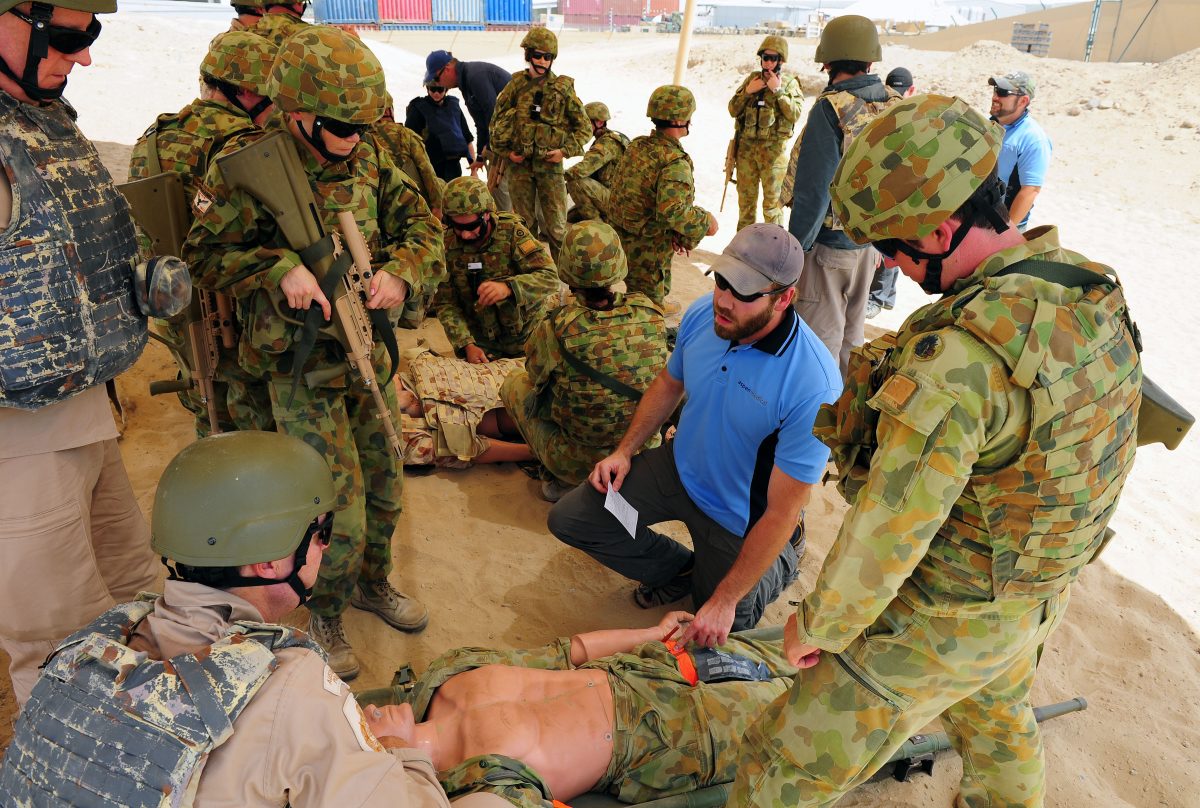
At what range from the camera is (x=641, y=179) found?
6.23 metres

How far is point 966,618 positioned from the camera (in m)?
2.06

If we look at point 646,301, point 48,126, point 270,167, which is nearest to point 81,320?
point 48,126

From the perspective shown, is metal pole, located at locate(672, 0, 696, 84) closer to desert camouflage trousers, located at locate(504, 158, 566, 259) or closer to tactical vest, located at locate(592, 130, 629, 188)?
tactical vest, located at locate(592, 130, 629, 188)

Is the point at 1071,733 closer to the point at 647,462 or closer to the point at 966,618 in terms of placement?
the point at 966,618

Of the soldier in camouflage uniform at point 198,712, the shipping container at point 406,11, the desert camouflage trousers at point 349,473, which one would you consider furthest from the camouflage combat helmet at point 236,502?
the shipping container at point 406,11

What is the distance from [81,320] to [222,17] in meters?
22.8

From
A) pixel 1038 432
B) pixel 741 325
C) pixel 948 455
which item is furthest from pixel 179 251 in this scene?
pixel 1038 432

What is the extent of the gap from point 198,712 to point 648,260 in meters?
5.44

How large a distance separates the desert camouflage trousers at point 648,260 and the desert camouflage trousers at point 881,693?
14.8 feet

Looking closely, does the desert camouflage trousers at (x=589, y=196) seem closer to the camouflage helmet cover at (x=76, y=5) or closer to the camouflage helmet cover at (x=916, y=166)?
the camouflage helmet cover at (x=76, y=5)

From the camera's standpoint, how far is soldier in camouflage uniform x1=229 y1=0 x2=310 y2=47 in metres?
4.43

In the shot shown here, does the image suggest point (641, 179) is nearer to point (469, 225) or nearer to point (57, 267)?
point (469, 225)

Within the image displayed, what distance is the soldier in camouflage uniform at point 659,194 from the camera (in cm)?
611

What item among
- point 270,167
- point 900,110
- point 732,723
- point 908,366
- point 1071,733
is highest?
point 900,110
